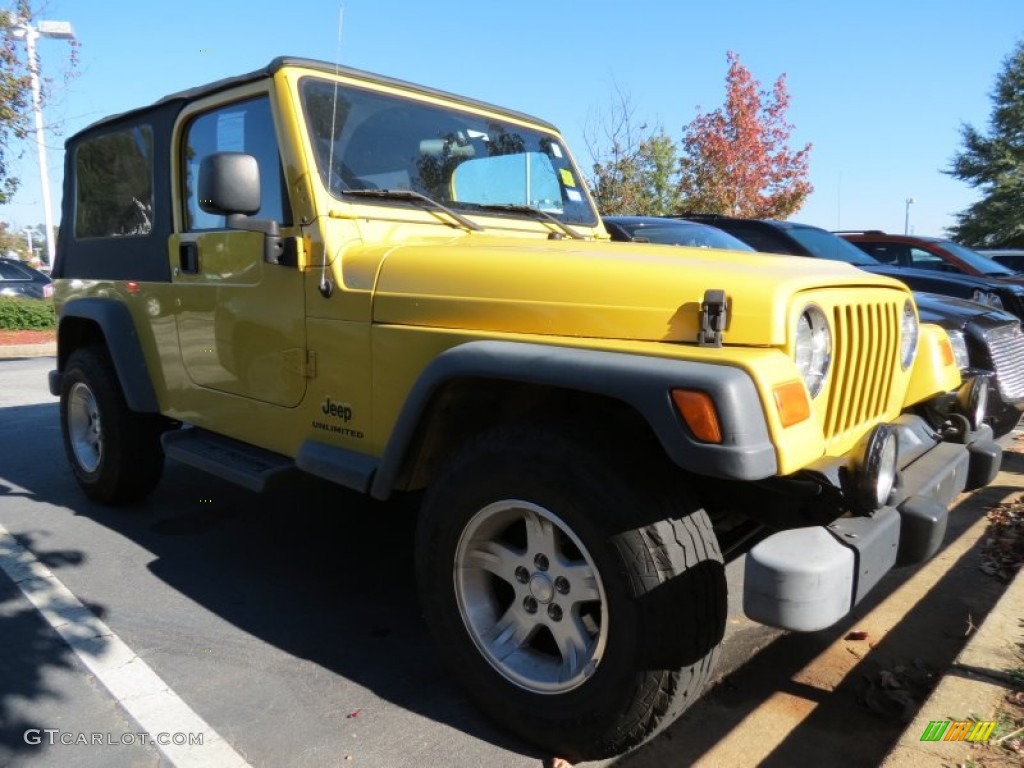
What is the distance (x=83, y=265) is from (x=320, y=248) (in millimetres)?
2559

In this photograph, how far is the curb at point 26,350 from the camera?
1318 cm

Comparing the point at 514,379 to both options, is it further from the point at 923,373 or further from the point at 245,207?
the point at 923,373

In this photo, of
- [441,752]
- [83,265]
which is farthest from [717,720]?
[83,265]

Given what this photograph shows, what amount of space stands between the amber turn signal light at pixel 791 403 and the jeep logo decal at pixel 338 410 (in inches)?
62.5

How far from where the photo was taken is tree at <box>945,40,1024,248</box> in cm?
2672

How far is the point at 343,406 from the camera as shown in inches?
115

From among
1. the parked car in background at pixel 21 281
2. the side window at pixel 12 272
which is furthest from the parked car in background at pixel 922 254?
the side window at pixel 12 272

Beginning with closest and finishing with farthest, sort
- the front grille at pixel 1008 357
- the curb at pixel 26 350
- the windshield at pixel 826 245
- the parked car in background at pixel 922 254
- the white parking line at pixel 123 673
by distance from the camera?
1. the white parking line at pixel 123 673
2. the front grille at pixel 1008 357
3. the windshield at pixel 826 245
4. the parked car in background at pixel 922 254
5. the curb at pixel 26 350

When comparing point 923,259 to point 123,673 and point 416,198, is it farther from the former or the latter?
point 123,673

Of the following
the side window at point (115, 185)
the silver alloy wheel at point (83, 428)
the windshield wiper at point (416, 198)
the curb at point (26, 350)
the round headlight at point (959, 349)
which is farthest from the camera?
the curb at point (26, 350)

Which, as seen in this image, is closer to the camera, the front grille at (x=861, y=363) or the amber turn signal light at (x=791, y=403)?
the amber turn signal light at (x=791, y=403)

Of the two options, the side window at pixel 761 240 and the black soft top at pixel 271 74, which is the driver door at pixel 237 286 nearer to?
the black soft top at pixel 271 74

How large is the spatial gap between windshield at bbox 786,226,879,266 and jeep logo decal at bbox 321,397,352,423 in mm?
5750

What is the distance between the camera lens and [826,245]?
7.73 m
